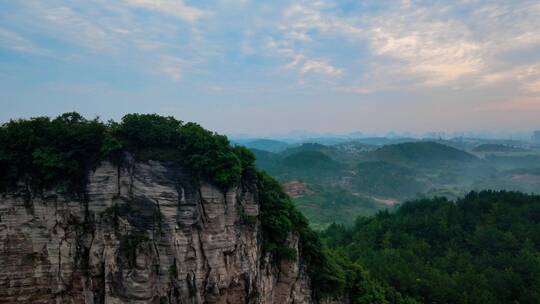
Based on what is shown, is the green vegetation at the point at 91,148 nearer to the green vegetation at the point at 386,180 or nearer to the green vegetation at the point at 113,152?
the green vegetation at the point at 113,152

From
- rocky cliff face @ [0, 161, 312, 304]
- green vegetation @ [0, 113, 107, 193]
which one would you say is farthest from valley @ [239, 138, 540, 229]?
green vegetation @ [0, 113, 107, 193]

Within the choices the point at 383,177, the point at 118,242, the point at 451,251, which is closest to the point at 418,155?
the point at 383,177

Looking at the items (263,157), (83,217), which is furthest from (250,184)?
(263,157)

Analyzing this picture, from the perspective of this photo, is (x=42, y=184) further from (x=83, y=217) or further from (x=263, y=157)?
(x=263, y=157)

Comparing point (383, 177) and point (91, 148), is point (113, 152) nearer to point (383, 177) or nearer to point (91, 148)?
point (91, 148)

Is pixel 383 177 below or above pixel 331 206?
above

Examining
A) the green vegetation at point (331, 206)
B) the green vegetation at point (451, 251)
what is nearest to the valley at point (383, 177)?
the green vegetation at point (331, 206)

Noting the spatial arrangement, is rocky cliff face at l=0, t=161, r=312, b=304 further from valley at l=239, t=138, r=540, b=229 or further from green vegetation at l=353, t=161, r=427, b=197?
green vegetation at l=353, t=161, r=427, b=197
